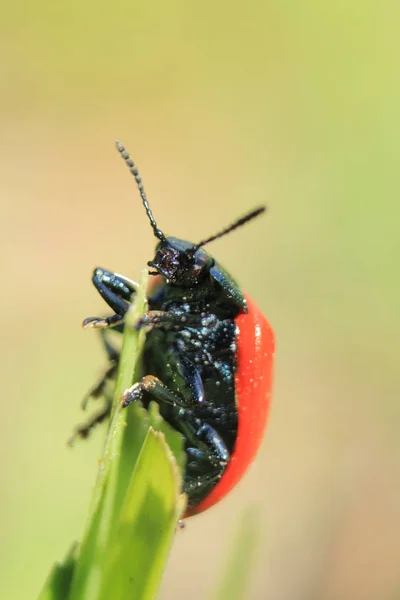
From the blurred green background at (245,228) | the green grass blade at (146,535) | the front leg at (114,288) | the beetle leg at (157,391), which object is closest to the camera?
the green grass blade at (146,535)

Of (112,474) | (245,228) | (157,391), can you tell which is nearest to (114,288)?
(157,391)

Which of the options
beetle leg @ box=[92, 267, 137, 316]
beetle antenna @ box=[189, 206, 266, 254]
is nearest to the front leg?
beetle leg @ box=[92, 267, 137, 316]

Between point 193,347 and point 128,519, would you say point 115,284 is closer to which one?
point 193,347

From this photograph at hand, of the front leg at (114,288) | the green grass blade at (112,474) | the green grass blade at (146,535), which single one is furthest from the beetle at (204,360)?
the green grass blade at (146,535)

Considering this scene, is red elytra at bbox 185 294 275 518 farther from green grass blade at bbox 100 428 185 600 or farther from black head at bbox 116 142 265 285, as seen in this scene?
green grass blade at bbox 100 428 185 600

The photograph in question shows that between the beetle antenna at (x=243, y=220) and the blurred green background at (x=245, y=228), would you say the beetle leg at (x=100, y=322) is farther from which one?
the blurred green background at (x=245, y=228)

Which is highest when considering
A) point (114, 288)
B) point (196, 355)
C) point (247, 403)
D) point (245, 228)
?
point (245, 228)

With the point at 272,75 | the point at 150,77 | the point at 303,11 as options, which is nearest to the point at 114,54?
the point at 150,77
